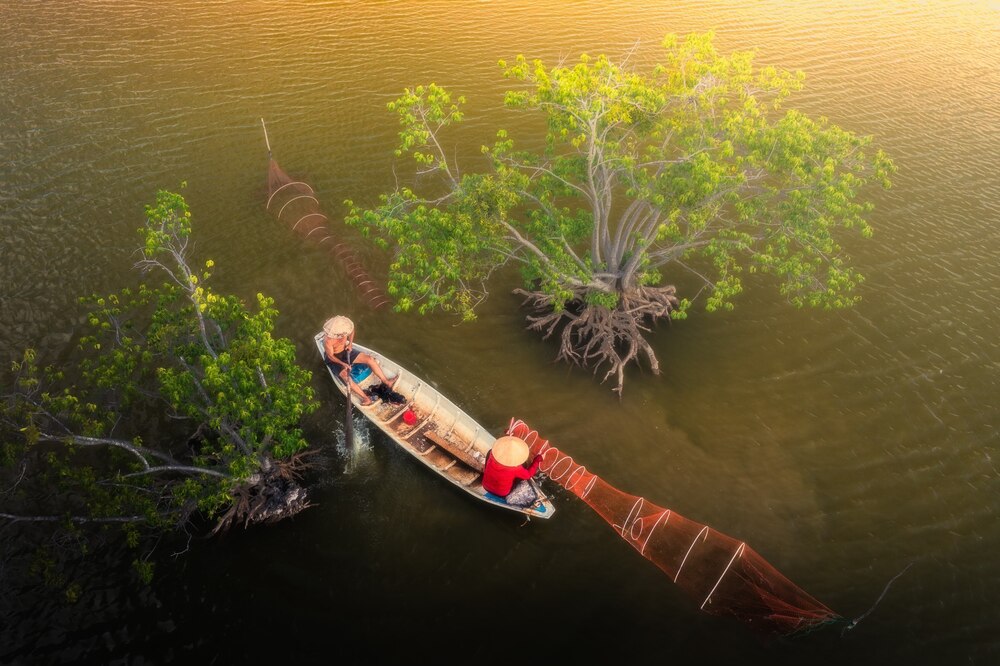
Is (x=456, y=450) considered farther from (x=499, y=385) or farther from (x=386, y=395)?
(x=499, y=385)

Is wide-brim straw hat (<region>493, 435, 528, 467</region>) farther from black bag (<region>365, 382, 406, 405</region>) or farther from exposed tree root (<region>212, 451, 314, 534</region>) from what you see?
exposed tree root (<region>212, 451, 314, 534</region>)

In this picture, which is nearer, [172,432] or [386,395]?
[172,432]

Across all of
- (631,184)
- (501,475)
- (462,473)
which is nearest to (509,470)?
(501,475)

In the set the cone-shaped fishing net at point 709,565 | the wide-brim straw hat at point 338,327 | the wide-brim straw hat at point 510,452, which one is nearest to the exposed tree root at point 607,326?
the cone-shaped fishing net at point 709,565

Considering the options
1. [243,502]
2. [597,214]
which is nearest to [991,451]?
[597,214]

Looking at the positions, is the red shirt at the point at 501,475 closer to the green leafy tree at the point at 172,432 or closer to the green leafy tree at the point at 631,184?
the green leafy tree at the point at 172,432

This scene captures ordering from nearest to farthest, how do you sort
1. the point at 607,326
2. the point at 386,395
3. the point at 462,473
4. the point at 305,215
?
the point at 462,473 → the point at 386,395 → the point at 607,326 → the point at 305,215

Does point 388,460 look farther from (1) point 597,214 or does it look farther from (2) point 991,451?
(2) point 991,451
